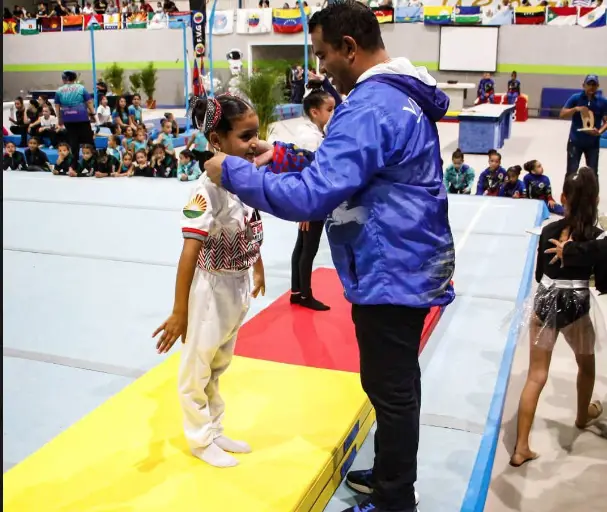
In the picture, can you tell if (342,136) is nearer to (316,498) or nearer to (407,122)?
(407,122)

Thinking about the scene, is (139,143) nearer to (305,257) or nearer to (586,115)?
(586,115)

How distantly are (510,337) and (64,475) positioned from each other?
235 cm

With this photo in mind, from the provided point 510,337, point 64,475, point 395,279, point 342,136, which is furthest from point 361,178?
point 510,337

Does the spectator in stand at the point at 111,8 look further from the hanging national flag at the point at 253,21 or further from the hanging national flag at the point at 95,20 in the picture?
the hanging national flag at the point at 253,21

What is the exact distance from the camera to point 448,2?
Result: 58.7ft

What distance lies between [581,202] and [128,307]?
2.69 m

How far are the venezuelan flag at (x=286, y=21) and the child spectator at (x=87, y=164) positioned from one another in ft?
33.4

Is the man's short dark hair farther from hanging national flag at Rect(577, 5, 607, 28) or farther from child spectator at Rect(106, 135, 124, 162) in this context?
hanging national flag at Rect(577, 5, 607, 28)

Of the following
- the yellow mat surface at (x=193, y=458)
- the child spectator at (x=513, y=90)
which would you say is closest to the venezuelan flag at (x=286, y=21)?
the child spectator at (x=513, y=90)

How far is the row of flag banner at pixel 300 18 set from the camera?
1572 cm

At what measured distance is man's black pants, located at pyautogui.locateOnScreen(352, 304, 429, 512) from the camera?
5.82 feet

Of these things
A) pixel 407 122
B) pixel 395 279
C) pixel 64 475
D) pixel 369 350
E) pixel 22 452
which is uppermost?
pixel 407 122

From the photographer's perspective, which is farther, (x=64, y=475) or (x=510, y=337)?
(x=510, y=337)

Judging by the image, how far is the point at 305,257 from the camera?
3748 millimetres
